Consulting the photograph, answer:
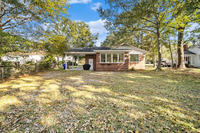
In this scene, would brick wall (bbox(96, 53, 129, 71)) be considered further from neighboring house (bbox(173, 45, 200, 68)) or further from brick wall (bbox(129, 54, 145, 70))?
neighboring house (bbox(173, 45, 200, 68))

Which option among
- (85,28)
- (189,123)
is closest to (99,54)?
Result: (189,123)

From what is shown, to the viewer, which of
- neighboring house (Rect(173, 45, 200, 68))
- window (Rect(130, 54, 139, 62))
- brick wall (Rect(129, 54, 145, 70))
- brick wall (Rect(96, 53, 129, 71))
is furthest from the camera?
neighboring house (Rect(173, 45, 200, 68))

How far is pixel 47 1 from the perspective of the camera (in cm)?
870

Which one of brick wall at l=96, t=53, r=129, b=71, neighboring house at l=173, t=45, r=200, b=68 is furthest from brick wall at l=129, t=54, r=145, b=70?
neighboring house at l=173, t=45, r=200, b=68

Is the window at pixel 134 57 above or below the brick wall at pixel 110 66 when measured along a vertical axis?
above

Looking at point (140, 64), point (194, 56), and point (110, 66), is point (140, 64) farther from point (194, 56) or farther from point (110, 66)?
point (194, 56)

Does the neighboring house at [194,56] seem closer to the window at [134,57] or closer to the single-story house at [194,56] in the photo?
the single-story house at [194,56]

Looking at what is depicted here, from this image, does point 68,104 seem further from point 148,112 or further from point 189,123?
point 189,123

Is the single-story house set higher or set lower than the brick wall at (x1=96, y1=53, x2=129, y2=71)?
higher

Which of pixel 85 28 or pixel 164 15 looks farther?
pixel 85 28

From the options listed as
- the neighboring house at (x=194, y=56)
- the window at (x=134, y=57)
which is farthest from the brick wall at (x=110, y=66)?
the neighboring house at (x=194, y=56)

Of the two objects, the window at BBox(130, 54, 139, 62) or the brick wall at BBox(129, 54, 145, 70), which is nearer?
the brick wall at BBox(129, 54, 145, 70)

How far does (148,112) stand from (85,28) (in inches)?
1485

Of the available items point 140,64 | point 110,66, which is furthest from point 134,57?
point 110,66
